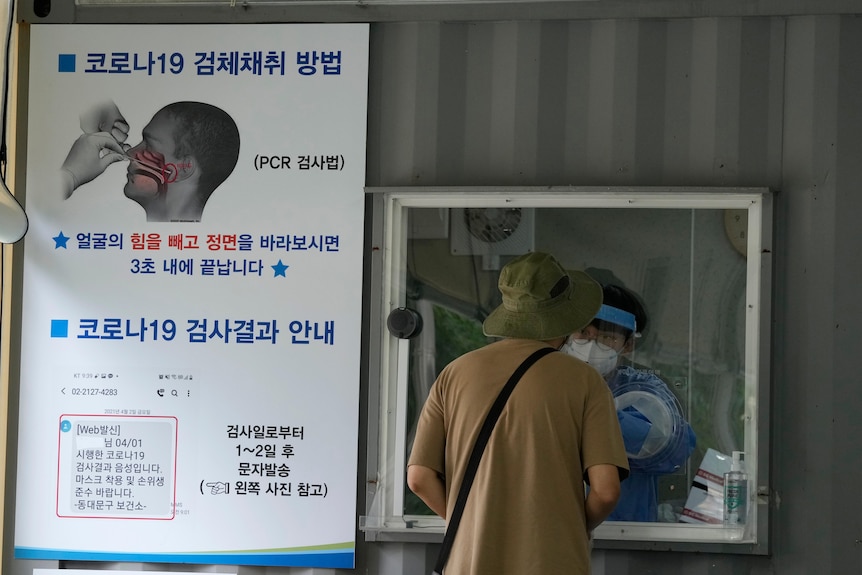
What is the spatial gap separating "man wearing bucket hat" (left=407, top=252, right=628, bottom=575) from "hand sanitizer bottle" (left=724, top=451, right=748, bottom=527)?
80 centimetres

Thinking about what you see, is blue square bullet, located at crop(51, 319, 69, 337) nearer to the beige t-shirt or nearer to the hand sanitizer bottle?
the beige t-shirt

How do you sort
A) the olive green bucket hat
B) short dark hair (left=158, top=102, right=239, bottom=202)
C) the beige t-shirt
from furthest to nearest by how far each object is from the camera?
short dark hair (left=158, top=102, right=239, bottom=202) < the olive green bucket hat < the beige t-shirt

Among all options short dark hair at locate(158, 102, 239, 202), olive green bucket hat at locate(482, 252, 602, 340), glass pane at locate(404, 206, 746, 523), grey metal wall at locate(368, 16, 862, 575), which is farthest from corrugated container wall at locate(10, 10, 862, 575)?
olive green bucket hat at locate(482, 252, 602, 340)

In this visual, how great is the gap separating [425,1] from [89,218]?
131 cm

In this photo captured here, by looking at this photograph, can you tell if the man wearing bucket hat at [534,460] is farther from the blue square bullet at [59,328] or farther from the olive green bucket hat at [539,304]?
the blue square bullet at [59,328]

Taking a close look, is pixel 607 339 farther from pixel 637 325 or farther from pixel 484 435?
pixel 484 435

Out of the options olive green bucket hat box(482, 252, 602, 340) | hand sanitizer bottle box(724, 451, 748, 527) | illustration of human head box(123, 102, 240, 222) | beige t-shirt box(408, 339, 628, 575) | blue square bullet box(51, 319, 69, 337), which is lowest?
hand sanitizer bottle box(724, 451, 748, 527)

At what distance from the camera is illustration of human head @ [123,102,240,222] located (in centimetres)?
299

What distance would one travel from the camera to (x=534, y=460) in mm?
2037

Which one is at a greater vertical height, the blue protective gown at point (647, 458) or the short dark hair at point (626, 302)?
the short dark hair at point (626, 302)

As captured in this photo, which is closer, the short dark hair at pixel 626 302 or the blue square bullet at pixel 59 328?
the short dark hair at pixel 626 302

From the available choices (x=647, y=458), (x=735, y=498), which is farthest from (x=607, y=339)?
(x=735, y=498)

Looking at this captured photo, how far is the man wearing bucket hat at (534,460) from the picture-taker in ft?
6.66

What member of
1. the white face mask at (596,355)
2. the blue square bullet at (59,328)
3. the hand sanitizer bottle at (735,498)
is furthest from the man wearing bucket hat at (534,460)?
the blue square bullet at (59,328)
